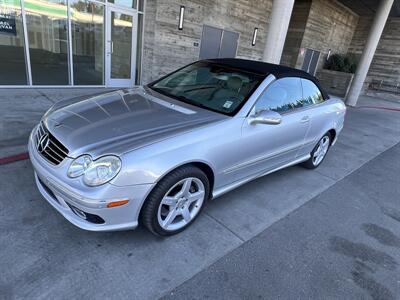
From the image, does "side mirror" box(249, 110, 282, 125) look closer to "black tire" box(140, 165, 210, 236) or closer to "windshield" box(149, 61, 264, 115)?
"windshield" box(149, 61, 264, 115)

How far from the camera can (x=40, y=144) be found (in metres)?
2.38

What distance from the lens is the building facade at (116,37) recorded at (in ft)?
21.5

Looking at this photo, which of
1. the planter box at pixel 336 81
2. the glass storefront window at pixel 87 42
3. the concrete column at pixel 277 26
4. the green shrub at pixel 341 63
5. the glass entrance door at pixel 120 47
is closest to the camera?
the concrete column at pixel 277 26

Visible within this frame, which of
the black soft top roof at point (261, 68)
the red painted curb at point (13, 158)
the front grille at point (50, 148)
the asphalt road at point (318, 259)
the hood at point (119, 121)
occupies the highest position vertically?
the black soft top roof at point (261, 68)

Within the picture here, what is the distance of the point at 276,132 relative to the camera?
3100mm

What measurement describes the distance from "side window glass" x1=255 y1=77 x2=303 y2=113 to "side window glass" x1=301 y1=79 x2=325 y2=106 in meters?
0.14

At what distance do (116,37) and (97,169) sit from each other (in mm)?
7005

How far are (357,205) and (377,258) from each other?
105 cm

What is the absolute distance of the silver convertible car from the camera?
79.7 inches

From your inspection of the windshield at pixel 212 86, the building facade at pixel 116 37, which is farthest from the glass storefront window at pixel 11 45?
the windshield at pixel 212 86

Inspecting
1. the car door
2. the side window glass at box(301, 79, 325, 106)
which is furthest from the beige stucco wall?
the car door

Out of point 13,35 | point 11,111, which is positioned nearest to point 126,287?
point 11,111

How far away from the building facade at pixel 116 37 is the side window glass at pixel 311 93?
542 centimetres

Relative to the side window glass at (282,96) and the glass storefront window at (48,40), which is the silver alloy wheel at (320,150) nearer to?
the side window glass at (282,96)
